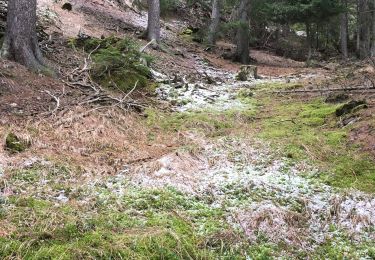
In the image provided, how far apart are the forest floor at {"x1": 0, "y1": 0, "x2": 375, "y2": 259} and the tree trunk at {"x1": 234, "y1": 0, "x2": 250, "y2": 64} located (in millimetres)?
8939

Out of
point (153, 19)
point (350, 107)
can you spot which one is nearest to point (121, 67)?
point (350, 107)

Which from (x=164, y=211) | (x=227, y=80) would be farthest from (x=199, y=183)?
(x=227, y=80)

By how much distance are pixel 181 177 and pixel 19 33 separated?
5106mm

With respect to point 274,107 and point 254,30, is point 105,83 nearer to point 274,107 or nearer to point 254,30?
point 274,107

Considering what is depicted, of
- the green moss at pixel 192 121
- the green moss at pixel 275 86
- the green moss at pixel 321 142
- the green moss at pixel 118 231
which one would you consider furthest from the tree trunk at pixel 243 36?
the green moss at pixel 118 231

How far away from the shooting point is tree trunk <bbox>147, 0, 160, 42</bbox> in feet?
51.1

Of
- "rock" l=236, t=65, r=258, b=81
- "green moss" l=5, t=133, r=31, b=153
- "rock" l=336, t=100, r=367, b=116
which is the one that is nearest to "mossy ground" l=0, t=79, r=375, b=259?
"green moss" l=5, t=133, r=31, b=153

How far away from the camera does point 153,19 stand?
15.7 m

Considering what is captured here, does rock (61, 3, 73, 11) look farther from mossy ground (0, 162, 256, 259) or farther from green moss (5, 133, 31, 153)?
mossy ground (0, 162, 256, 259)

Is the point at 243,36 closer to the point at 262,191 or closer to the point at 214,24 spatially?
the point at 214,24

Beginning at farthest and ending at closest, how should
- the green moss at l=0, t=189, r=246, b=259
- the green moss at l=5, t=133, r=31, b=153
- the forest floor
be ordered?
the green moss at l=5, t=133, r=31, b=153
the forest floor
the green moss at l=0, t=189, r=246, b=259

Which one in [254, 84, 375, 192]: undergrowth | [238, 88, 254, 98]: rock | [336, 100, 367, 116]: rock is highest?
[336, 100, 367, 116]: rock

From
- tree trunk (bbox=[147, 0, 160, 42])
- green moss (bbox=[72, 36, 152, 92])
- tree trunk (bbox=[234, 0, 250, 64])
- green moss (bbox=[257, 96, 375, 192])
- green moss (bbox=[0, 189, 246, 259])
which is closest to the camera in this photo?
green moss (bbox=[0, 189, 246, 259])

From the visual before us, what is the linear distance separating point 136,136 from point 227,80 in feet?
22.4
